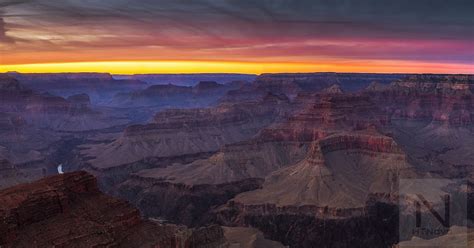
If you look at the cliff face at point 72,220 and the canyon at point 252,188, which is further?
the canyon at point 252,188

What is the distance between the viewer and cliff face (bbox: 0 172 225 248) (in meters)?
53.9

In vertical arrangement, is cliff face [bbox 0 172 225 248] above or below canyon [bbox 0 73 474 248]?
above

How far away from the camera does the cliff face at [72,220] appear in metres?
53.9

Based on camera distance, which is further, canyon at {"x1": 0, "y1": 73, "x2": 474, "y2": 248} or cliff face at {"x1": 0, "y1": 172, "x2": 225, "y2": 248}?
canyon at {"x1": 0, "y1": 73, "x2": 474, "y2": 248}

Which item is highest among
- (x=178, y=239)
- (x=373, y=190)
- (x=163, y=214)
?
(x=178, y=239)

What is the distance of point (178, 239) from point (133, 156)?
12994 cm

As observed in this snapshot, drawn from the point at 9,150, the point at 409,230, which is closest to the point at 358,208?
the point at 409,230

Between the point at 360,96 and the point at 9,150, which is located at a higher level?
the point at 360,96

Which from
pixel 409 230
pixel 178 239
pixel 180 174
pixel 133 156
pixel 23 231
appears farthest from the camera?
pixel 133 156

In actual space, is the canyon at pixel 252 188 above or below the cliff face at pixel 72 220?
below

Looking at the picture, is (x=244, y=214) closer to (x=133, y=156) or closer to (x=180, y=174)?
(x=180, y=174)

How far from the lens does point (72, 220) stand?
57469 millimetres

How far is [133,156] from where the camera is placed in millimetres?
190375

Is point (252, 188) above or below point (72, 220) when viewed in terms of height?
below
